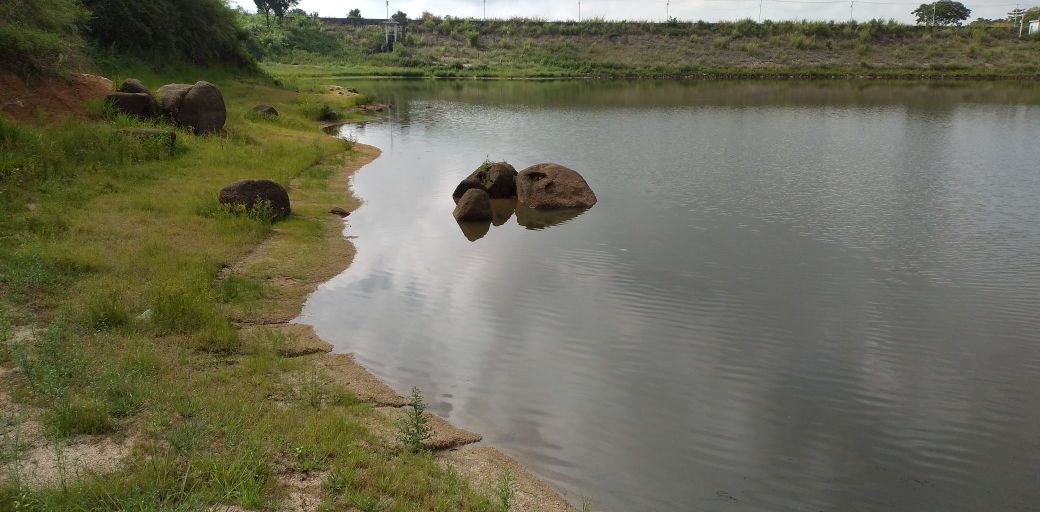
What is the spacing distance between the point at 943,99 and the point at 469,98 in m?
33.4

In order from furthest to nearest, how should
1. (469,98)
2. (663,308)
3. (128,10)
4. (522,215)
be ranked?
(469,98) → (128,10) → (522,215) → (663,308)

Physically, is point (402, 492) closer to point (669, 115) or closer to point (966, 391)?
point (966, 391)

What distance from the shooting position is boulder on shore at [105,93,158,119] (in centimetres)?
2172

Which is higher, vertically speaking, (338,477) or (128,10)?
(128,10)

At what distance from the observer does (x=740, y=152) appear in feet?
90.7

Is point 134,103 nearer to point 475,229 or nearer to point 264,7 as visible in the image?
point 475,229

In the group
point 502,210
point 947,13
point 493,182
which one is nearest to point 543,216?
point 502,210

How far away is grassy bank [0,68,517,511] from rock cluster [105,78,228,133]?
6218 millimetres

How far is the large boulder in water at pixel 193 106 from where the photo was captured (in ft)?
77.1

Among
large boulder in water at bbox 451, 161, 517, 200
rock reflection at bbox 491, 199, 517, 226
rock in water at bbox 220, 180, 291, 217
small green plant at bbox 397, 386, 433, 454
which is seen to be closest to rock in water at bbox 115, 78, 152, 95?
rock in water at bbox 220, 180, 291, 217

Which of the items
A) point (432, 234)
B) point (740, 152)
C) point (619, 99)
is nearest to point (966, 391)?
point (432, 234)

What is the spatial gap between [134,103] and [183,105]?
1522 mm

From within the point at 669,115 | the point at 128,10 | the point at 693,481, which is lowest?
the point at 693,481

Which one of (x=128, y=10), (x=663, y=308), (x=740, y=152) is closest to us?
(x=663, y=308)
